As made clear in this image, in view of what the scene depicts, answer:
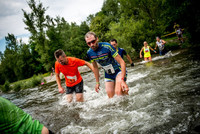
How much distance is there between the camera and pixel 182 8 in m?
12.0

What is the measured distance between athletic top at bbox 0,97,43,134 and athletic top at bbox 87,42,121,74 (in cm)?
256

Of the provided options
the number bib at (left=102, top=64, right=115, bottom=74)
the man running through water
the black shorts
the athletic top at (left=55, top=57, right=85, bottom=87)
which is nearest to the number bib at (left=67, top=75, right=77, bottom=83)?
the athletic top at (left=55, top=57, right=85, bottom=87)

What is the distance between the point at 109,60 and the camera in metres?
4.01

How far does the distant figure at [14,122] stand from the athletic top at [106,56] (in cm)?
255

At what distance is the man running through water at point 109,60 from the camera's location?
3641 millimetres

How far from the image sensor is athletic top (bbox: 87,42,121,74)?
3.74 m

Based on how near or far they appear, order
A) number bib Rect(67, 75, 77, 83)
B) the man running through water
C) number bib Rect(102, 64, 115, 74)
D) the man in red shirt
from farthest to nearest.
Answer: number bib Rect(67, 75, 77, 83)
the man in red shirt
number bib Rect(102, 64, 115, 74)
the man running through water

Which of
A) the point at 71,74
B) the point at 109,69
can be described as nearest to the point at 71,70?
the point at 71,74

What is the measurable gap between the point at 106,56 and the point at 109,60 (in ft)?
0.64

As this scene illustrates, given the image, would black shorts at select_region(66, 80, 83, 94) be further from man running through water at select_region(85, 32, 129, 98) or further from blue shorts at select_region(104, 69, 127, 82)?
blue shorts at select_region(104, 69, 127, 82)

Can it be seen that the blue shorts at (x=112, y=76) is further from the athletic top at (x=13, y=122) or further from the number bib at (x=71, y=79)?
the athletic top at (x=13, y=122)

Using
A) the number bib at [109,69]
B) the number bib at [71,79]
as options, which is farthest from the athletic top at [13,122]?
the number bib at [71,79]

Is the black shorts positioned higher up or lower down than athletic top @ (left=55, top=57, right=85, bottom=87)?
lower down

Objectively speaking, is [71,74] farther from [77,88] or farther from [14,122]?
[14,122]
